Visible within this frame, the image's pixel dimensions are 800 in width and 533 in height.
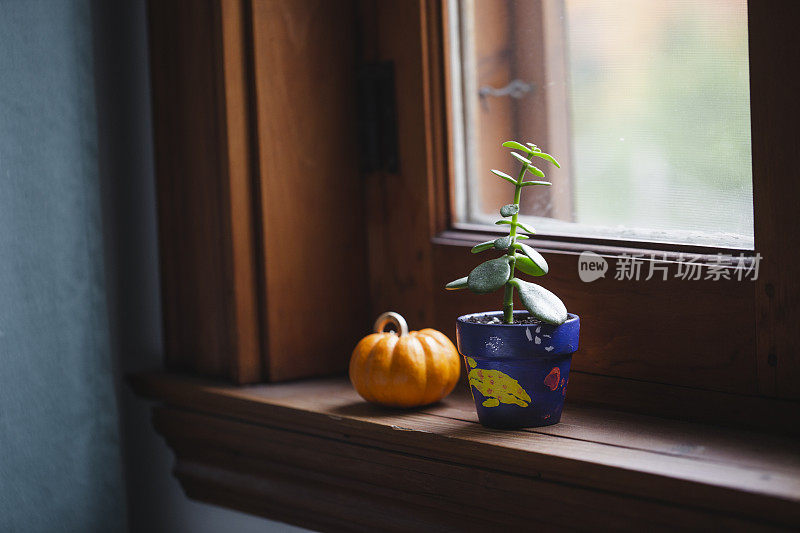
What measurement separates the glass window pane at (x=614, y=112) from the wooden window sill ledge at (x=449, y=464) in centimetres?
25

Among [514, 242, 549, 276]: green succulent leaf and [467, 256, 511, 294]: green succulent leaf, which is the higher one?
[514, 242, 549, 276]: green succulent leaf

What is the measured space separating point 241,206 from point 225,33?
245 mm

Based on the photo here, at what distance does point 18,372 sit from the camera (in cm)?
119

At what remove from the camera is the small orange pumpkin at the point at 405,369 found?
1.06 meters

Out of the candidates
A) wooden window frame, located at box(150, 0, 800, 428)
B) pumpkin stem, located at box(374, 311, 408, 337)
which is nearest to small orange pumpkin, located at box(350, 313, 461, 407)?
pumpkin stem, located at box(374, 311, 408, 337)

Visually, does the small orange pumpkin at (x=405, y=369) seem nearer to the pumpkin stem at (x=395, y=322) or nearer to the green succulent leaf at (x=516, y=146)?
the pumpkin stem at (x=395, y=322)

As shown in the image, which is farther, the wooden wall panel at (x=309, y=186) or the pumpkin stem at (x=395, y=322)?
the wooden wall panel at (x=309, y=186)

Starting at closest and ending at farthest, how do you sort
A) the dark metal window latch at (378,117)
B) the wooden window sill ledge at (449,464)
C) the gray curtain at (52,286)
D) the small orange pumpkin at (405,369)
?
the wooden window sill ledge at (449,464), the small orange pumpkin at (405,369), the gray curtain at (52,286), the dark metal window latch at (378,117)

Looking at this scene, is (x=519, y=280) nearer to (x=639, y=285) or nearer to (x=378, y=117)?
(x=639, y=285)

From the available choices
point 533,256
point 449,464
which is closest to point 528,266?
point 533,256

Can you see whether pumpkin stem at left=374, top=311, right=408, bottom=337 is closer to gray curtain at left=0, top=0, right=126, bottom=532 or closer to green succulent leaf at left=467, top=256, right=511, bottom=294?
green succulent leaf at left=467, top=256, right=511, bottom=294

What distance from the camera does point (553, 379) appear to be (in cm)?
95

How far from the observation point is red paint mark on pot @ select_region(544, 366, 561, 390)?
95cm

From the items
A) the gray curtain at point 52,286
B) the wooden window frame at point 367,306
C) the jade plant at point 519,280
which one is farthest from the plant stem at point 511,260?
the gray curtain at point 52,286
